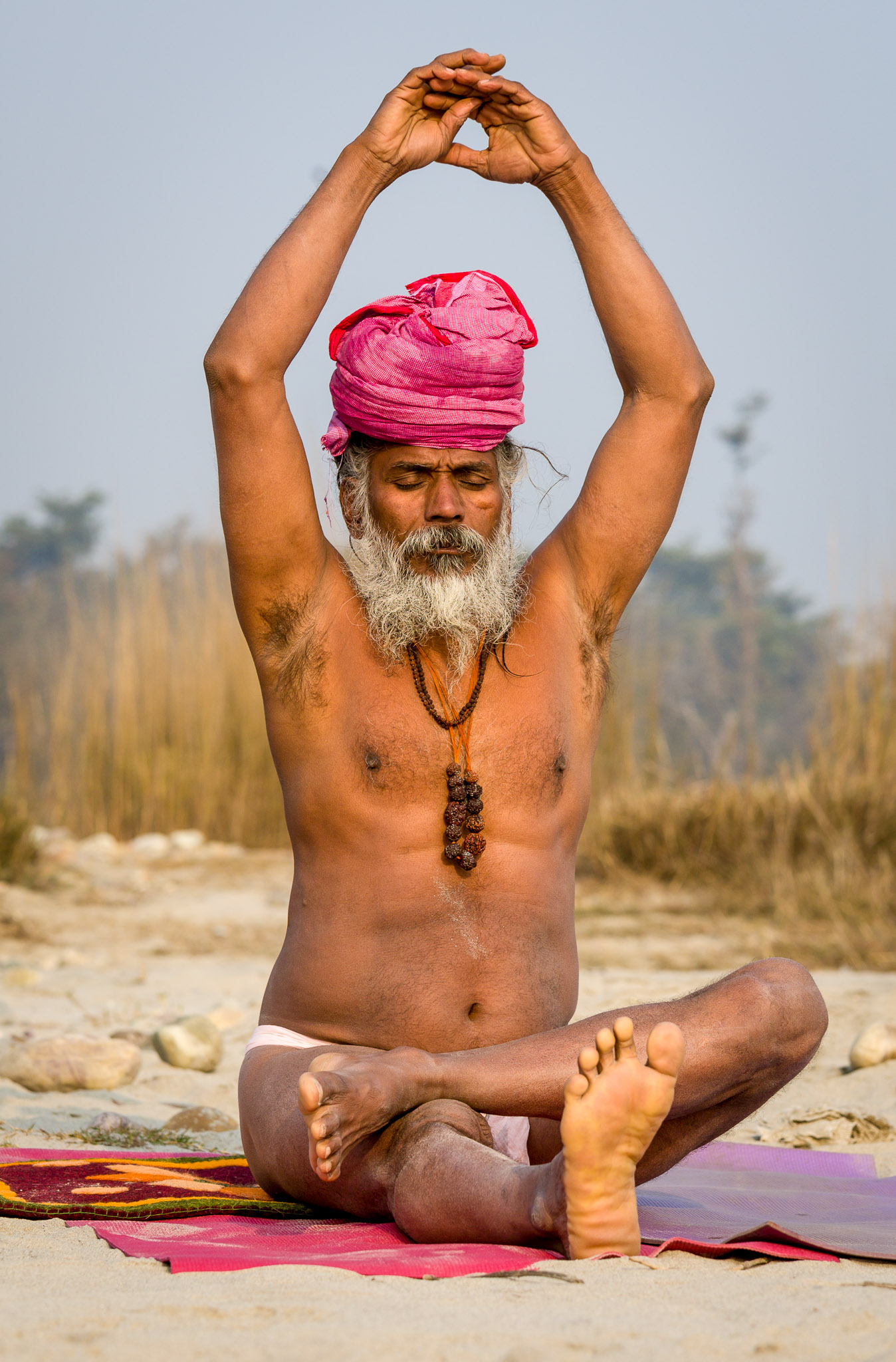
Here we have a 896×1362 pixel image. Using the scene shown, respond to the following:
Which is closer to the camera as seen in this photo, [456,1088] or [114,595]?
[456,1088]

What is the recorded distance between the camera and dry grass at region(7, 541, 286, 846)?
10422 mm

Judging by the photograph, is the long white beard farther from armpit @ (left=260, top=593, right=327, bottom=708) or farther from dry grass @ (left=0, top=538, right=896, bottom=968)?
dry grass @ (left=0, top=538, right=896, bottom=968)

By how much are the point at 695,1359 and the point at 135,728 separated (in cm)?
931

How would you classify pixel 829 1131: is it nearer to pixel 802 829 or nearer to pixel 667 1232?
pixel 667 1232

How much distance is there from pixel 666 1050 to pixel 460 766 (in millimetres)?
924

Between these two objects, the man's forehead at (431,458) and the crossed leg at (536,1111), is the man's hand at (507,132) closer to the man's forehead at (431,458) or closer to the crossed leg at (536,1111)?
the man's forehead at (431,458)

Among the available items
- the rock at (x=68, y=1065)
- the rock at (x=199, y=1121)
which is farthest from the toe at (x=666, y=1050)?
the rock at (x=68, y=1065)

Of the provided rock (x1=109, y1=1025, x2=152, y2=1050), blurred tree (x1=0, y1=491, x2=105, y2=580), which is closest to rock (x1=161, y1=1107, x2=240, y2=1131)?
rock (x1=109, y1=1025, x2=152, y2=1050)

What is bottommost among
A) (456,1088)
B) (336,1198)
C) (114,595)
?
(336,1198)

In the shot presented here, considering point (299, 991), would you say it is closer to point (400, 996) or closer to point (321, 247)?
point (400, 996)

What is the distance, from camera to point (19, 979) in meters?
5.66

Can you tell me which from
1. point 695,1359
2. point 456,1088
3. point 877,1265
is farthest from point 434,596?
point 695,1359

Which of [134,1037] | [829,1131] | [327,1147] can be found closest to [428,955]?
[327,1147]

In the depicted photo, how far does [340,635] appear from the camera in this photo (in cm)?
302
